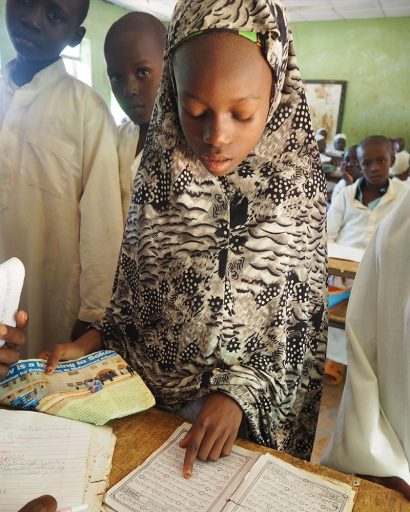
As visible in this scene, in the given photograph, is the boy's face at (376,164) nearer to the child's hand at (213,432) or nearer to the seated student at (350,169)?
the seated student at (350,169)

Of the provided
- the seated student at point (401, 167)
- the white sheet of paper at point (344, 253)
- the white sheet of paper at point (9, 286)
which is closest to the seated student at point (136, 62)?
the white sheet of paper at point (9, 286)

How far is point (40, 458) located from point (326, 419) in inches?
79.4

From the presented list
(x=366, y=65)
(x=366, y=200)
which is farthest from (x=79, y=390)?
(x=366, y=65)

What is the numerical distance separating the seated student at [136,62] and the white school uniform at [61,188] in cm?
12

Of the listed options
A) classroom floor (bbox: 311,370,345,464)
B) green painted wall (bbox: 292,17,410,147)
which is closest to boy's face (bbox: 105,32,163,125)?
classroom floor (bbox: 311,370,345,464)

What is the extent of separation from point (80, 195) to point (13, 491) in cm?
104

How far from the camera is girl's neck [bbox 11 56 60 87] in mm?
1479

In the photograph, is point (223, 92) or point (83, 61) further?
point (83, 61)

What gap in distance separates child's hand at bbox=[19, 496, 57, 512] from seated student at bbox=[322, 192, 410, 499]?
1.91 ft

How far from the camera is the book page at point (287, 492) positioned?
660 millimetres

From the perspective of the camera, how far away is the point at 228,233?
92 centimetres

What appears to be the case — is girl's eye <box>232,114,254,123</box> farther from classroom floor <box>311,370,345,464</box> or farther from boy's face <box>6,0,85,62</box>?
classroom floor <box>311,370,345,464</box>

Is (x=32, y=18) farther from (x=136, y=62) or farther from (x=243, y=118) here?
(x=243, y=118)

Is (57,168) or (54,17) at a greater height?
(54,17)
